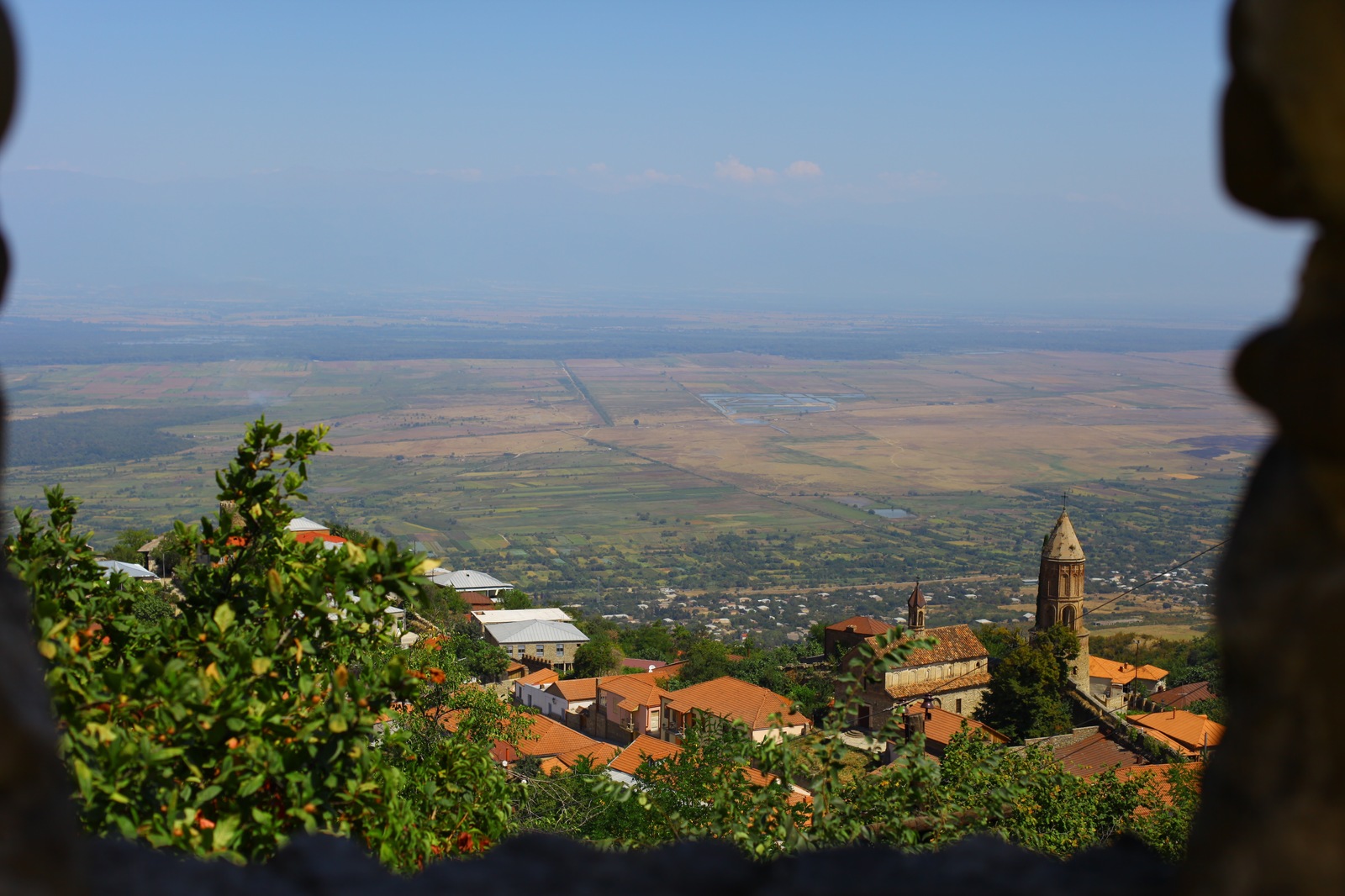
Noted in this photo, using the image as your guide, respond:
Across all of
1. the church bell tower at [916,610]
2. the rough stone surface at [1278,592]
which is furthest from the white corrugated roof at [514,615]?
the rough stone surface at [1278,592]

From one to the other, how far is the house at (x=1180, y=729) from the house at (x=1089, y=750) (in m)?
0.75

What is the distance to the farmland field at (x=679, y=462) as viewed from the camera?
80.3 meters

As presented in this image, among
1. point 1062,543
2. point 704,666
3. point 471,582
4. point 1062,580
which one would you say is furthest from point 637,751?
point 471,582

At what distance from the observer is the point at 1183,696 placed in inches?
1359

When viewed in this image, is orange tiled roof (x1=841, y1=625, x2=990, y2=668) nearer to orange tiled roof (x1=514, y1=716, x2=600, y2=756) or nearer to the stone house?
the stone house

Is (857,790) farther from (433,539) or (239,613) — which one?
(433,539)

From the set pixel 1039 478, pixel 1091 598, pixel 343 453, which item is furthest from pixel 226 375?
pixel 1091 598

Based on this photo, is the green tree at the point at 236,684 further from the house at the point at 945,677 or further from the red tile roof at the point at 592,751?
the house at the point at 945,677

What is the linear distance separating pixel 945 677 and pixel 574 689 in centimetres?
1200

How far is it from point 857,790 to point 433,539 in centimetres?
7680

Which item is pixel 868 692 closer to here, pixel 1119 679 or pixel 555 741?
pixel 1119 679

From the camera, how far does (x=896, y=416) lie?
149 metres

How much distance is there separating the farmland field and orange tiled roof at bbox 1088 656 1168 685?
909 inches

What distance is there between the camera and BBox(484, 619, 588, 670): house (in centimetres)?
4325
